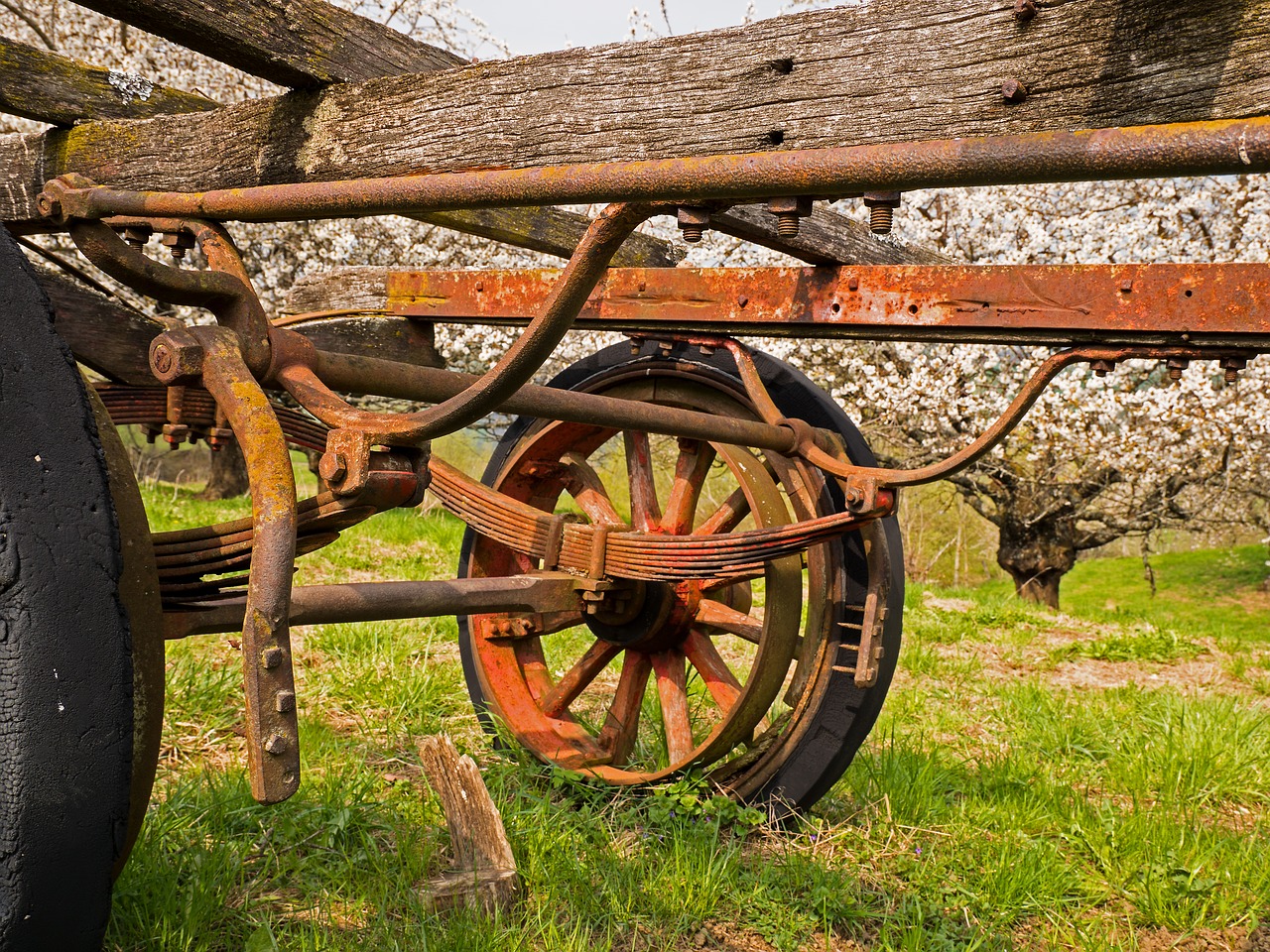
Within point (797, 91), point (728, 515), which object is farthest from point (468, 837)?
point (797, 91)

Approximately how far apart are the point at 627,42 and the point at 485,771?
2.39 metres

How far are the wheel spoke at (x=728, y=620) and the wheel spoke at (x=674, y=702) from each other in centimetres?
16

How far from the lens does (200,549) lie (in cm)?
178

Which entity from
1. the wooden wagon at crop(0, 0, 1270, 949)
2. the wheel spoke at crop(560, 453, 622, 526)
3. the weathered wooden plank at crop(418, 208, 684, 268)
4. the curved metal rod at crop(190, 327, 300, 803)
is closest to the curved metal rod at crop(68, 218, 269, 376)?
the wooden wagon at crop(0, 0, 1270, 949)

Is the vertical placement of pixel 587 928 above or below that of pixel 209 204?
below

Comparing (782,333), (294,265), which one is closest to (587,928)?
A: (782,333)

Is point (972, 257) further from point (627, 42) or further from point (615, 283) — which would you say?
point (627, 42)

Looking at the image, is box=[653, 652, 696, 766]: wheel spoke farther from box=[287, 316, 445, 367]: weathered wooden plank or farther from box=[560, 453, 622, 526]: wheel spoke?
box=[287, 316, 445, 367]: weathered wooden plank

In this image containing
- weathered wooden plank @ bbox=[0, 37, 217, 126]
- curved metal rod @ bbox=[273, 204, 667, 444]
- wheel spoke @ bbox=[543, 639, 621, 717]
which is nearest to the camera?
curved metal rod @ bbox=[273, 204, 667, 444]

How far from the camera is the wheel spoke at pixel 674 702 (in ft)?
11.1

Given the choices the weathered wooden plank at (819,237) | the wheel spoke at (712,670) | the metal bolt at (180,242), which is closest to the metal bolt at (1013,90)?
the weathered wooden plank at (819,237)

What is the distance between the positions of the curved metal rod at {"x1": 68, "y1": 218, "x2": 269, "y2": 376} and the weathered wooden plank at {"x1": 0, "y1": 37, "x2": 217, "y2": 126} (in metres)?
0.86

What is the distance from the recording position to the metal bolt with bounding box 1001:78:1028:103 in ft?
4.58

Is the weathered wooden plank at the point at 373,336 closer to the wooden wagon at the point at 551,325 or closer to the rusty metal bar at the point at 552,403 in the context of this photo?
the wooden wagon at the point at 551,325
